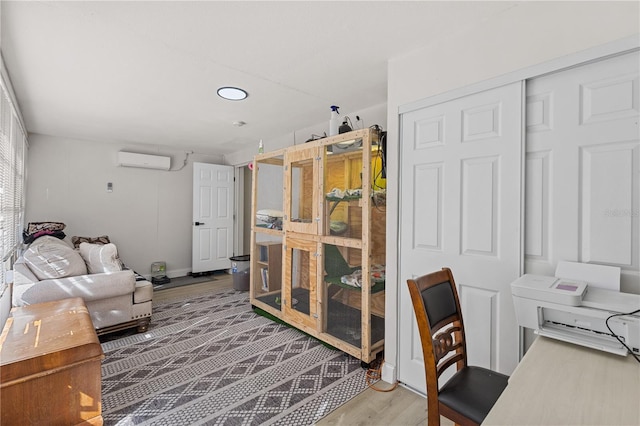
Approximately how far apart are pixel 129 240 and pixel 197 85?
3.48m

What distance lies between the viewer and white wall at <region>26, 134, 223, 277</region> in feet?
13.6

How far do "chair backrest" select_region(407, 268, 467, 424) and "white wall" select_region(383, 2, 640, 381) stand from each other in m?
0.65

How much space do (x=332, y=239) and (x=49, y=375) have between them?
193cm

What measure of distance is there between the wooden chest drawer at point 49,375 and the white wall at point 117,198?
3098 mm

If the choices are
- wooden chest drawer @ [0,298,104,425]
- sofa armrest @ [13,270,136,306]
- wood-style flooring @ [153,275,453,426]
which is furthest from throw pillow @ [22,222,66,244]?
wood-style flooring @ [153,275,453,426]

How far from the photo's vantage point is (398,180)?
2072 mm

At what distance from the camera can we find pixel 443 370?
1.27 meters

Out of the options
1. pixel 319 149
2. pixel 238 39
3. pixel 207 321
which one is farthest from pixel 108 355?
pixel 238 39

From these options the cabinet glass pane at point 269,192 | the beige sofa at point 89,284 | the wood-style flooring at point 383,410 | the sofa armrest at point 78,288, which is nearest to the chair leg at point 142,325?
the beige sofa at point 89,284

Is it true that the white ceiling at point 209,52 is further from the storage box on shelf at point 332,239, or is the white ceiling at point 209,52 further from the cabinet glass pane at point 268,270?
the cabinet glass pane at point 268,270

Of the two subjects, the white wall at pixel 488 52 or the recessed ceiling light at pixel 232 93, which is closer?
the white wall at pixel 488 52

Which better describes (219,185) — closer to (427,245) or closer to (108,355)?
(108,355)

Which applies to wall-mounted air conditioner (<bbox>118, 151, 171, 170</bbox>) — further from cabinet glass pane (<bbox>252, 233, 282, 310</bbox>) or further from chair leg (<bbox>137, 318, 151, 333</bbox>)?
chair leg (<bbox>137, 318, 151, 333</bbox>)

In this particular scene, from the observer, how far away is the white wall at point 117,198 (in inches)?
164
